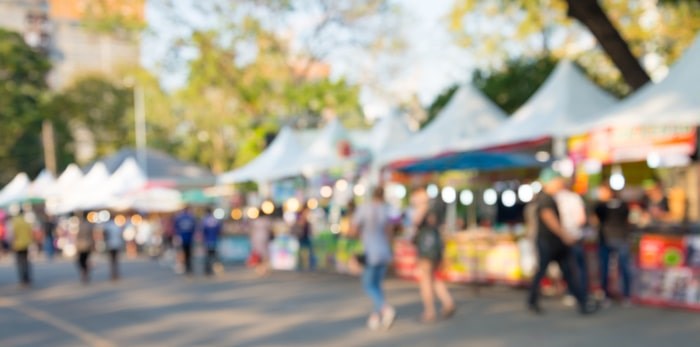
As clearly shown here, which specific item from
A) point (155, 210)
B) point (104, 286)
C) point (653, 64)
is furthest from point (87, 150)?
point (104, 286)

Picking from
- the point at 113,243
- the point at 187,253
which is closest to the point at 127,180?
the point at 113,243

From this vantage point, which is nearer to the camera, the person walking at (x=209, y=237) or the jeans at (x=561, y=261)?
the jeans at (x=561, y=261)

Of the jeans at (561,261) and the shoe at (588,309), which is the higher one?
the jeans at (561,261)

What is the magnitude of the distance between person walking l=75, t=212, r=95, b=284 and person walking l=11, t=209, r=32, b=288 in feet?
3.83

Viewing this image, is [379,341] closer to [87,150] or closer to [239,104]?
[239,104]

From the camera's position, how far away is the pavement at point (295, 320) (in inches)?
330

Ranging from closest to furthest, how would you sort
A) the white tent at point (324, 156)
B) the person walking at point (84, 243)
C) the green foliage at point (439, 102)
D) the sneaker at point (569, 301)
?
1. the sneaker at point (569, 301)
2. the person walking at point (84, 243)
3. the white tent at point (324, 156)
4. the green foliage at point (439, 102)

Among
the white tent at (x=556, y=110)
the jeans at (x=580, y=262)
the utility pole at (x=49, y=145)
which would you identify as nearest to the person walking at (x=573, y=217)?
the jeans at (x=580, y=262)

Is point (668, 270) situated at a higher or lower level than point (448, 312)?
higher

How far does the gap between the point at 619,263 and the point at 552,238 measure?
1.69 metres

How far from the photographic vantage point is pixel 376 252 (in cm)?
905

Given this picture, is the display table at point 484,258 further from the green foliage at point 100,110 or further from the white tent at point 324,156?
the green foliage at point 100,110

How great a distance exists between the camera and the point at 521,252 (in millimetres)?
12570

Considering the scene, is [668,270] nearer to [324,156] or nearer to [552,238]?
[552,238]
